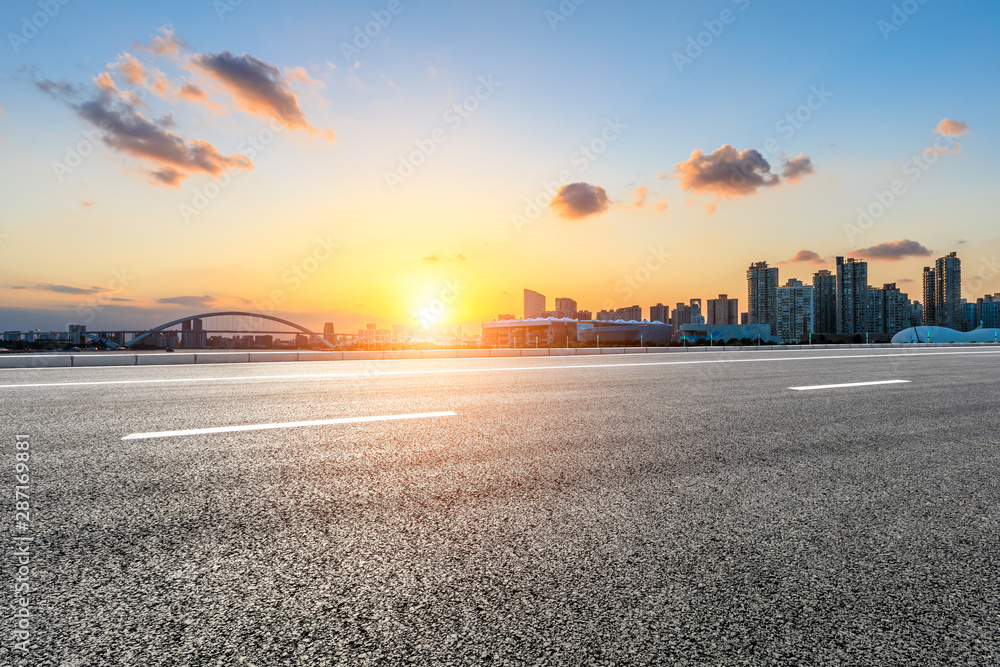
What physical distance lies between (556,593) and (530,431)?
8.32 ft

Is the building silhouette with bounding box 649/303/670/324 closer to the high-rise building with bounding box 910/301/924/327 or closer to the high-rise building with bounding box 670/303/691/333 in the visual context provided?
the high-rise building with bounding box 670/303/691/333

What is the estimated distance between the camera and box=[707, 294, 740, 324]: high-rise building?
4550 inches

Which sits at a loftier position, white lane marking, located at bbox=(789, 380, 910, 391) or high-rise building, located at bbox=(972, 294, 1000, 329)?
high-rise building, located at bbox=(972, 294, 1000, 329)

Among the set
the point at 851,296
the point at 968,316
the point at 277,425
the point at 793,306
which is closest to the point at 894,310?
the point at 851,296

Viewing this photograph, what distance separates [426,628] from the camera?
140 centimetres

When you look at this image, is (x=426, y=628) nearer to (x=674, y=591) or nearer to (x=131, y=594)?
(x=674, y=591)

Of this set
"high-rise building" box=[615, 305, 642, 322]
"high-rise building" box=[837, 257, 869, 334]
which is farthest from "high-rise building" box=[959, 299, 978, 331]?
"high-rise building" box=[615, 305, 642, 322]

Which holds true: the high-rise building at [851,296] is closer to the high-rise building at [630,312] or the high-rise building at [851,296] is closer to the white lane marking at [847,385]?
the high-rise building at [630,312]

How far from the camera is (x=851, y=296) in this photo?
274 feet

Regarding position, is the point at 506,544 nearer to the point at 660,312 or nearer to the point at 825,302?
the point at 825,302

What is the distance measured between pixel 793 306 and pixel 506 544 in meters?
120

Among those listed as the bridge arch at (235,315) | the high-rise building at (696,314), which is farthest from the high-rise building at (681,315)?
the bridge arch at (235,315)

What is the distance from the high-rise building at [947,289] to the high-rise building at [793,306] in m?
19.9

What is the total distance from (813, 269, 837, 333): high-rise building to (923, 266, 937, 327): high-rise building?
64.6 feet
